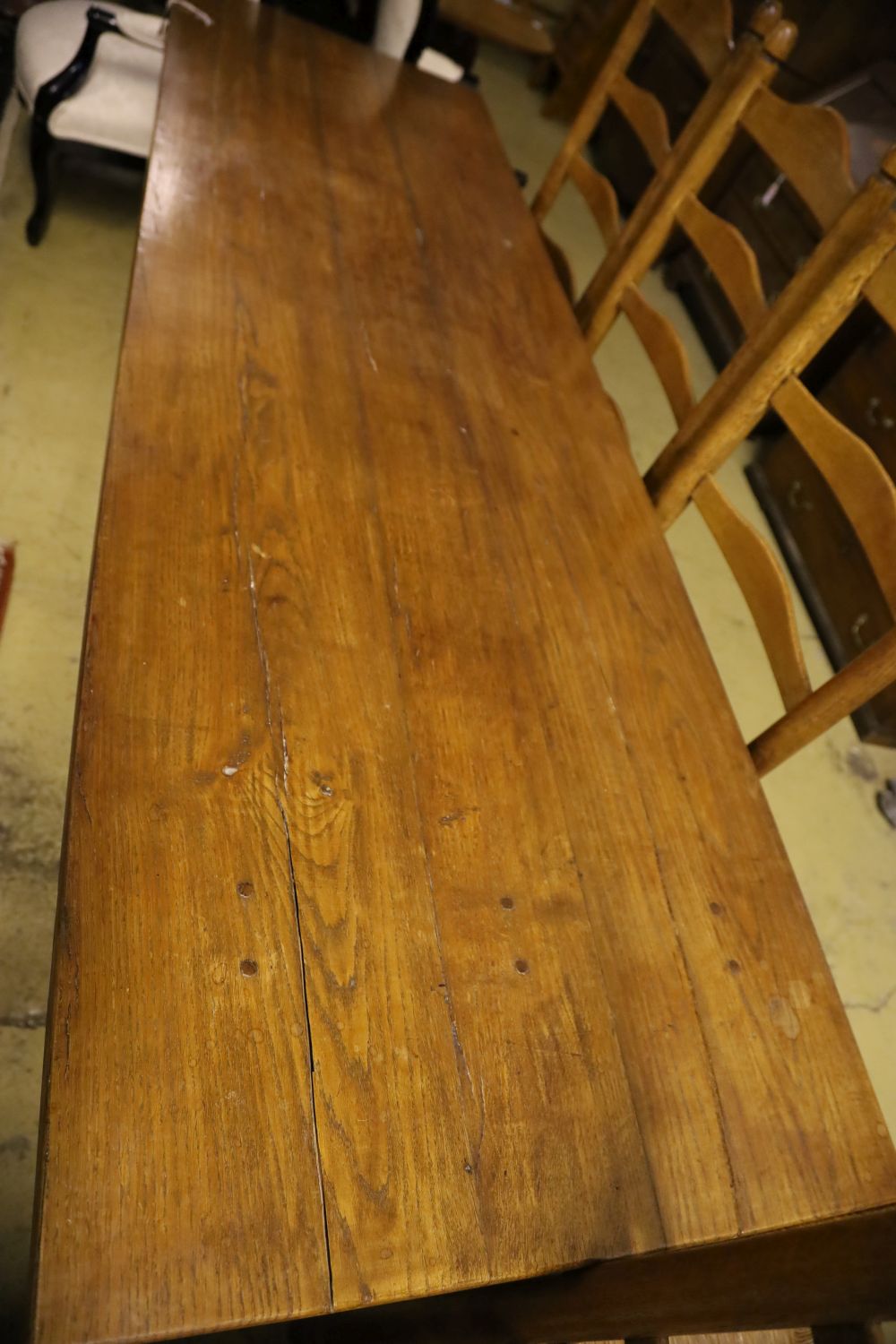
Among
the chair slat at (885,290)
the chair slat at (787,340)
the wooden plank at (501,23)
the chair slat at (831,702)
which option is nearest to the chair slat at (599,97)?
the chair slat at (787,340)

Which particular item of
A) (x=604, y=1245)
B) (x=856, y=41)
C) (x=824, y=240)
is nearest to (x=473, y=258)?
(x=824, y=240)

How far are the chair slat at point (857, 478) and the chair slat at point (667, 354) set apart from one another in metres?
0.24

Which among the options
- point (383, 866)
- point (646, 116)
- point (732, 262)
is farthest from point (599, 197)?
point (383, 866)

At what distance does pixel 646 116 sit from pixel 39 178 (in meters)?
1.51

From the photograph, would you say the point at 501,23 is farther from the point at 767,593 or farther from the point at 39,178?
the point at 767,593

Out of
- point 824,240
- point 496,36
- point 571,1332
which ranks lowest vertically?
point 496,36

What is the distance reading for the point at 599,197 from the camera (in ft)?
5.78

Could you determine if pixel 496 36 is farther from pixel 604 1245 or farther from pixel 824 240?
pixel 604 1245

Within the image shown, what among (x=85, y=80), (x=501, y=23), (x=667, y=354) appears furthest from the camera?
(x=501, y=23)

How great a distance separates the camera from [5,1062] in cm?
124

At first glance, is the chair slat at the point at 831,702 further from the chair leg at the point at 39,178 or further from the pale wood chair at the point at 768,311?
the chair leg at the point at 39,178

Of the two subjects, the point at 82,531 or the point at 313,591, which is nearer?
the point at 313,591

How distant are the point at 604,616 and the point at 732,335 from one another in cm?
251

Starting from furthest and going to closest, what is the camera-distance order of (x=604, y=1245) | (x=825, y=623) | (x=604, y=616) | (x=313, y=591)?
(x=825, y=623) → (x=604, y=616) → (x=313, y=591) → (x=604, y=1245)
